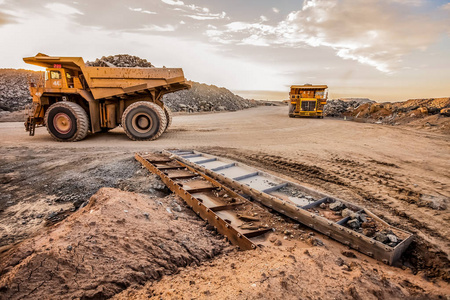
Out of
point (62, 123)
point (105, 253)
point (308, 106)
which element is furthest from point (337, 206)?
point (308, 106)

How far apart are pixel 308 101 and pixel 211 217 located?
779 inches

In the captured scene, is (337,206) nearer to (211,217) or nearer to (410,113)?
(211,217)

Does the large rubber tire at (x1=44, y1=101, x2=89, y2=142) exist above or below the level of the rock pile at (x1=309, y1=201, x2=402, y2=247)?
above

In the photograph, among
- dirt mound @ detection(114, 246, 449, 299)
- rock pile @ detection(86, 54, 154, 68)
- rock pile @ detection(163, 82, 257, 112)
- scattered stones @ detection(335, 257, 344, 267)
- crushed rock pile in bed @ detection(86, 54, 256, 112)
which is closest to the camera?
dirt mound @ detection(114, 246, 449, 299)

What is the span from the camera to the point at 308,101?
70.8ft

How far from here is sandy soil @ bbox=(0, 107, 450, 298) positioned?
3206 mm

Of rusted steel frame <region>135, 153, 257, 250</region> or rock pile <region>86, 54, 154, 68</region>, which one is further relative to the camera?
rock pile <region>86, 54, 154, 68</region>

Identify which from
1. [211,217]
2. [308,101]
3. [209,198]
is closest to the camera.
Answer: [211,217]

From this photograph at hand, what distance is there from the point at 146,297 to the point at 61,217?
271cm

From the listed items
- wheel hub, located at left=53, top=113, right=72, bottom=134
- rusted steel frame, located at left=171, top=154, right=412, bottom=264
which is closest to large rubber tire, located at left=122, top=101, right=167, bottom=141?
wheel hub, located at left=53, top=113, right=72, bottom=134

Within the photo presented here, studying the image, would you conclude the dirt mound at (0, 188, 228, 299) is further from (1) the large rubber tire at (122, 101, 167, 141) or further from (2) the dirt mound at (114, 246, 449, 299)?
(1) the large rubber tire at (122, 101, 167, 141)

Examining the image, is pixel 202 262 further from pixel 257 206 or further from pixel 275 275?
pixel 257 206

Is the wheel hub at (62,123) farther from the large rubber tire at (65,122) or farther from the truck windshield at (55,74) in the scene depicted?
the truck windshield at (55,74)

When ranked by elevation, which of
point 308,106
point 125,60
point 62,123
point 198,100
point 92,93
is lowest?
point 62,123
